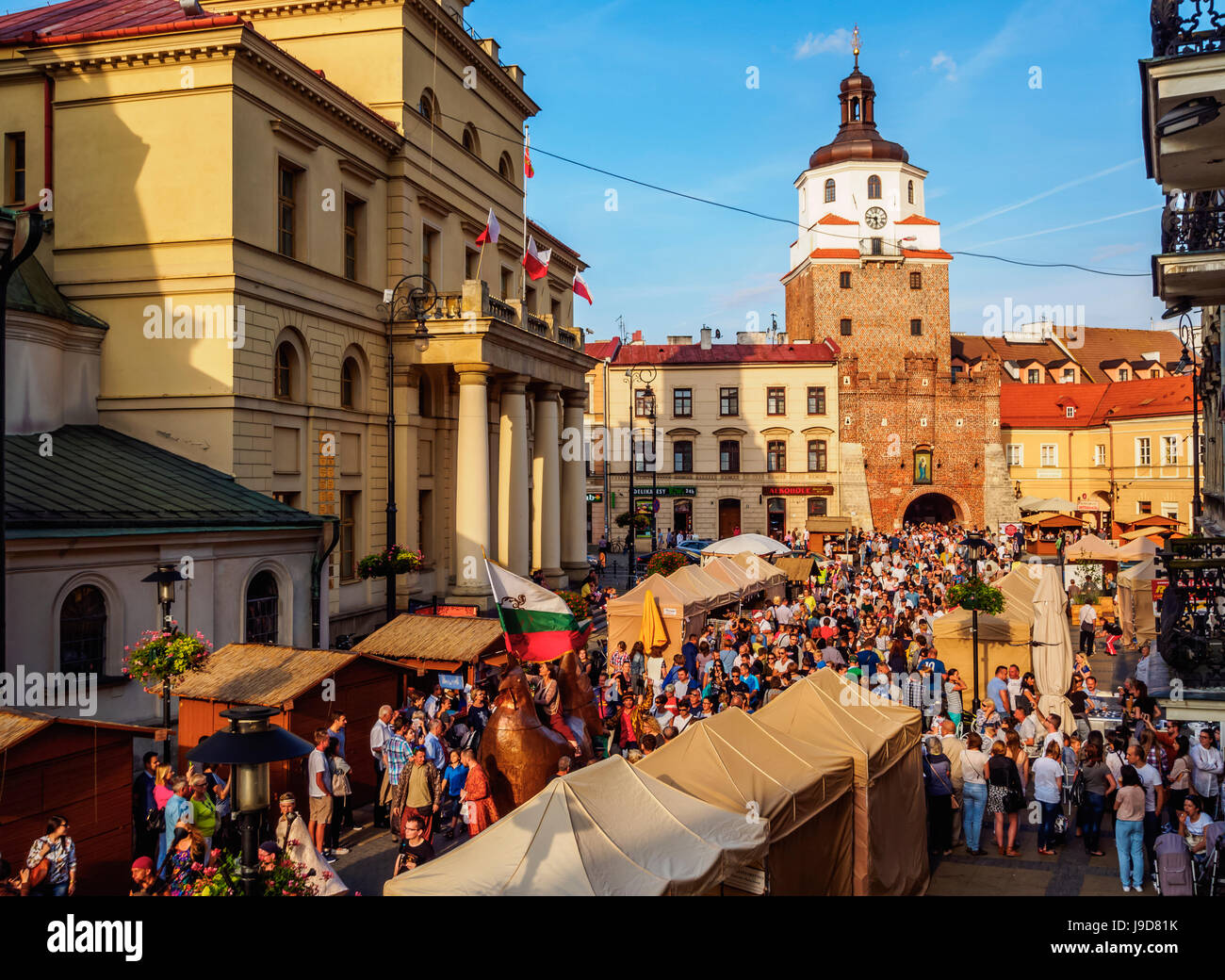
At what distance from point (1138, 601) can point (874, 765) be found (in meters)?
19.5

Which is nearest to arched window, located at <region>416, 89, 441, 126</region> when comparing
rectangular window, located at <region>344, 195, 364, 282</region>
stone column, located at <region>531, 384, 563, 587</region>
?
rectangular window, located at <region>344, 195, 364, 282</region>

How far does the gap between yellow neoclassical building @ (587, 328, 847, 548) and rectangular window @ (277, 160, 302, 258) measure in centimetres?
3993

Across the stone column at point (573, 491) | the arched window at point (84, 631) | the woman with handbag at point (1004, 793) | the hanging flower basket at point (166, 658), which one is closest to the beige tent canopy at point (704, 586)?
the woman with handbag at point (1004, 793)

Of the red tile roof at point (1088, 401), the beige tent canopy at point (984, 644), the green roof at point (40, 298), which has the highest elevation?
the red tile roof at point (1088, 401)

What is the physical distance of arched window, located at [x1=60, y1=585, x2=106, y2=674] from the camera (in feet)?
55.6

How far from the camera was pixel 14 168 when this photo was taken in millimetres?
23672

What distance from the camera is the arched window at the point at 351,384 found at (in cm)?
2706

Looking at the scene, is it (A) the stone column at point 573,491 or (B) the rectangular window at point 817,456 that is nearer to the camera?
(A) the stone column at point 573,491

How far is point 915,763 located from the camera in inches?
472

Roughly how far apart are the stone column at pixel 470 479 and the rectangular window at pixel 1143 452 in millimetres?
49774

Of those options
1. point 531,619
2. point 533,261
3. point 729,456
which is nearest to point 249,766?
point 531,619

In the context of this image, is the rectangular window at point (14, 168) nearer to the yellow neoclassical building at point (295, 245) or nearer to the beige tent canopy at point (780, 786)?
the yellow neoclassical building at point (295, 245)

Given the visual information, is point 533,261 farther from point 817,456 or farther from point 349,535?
point 817,456

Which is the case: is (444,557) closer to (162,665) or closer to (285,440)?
(285,440)
